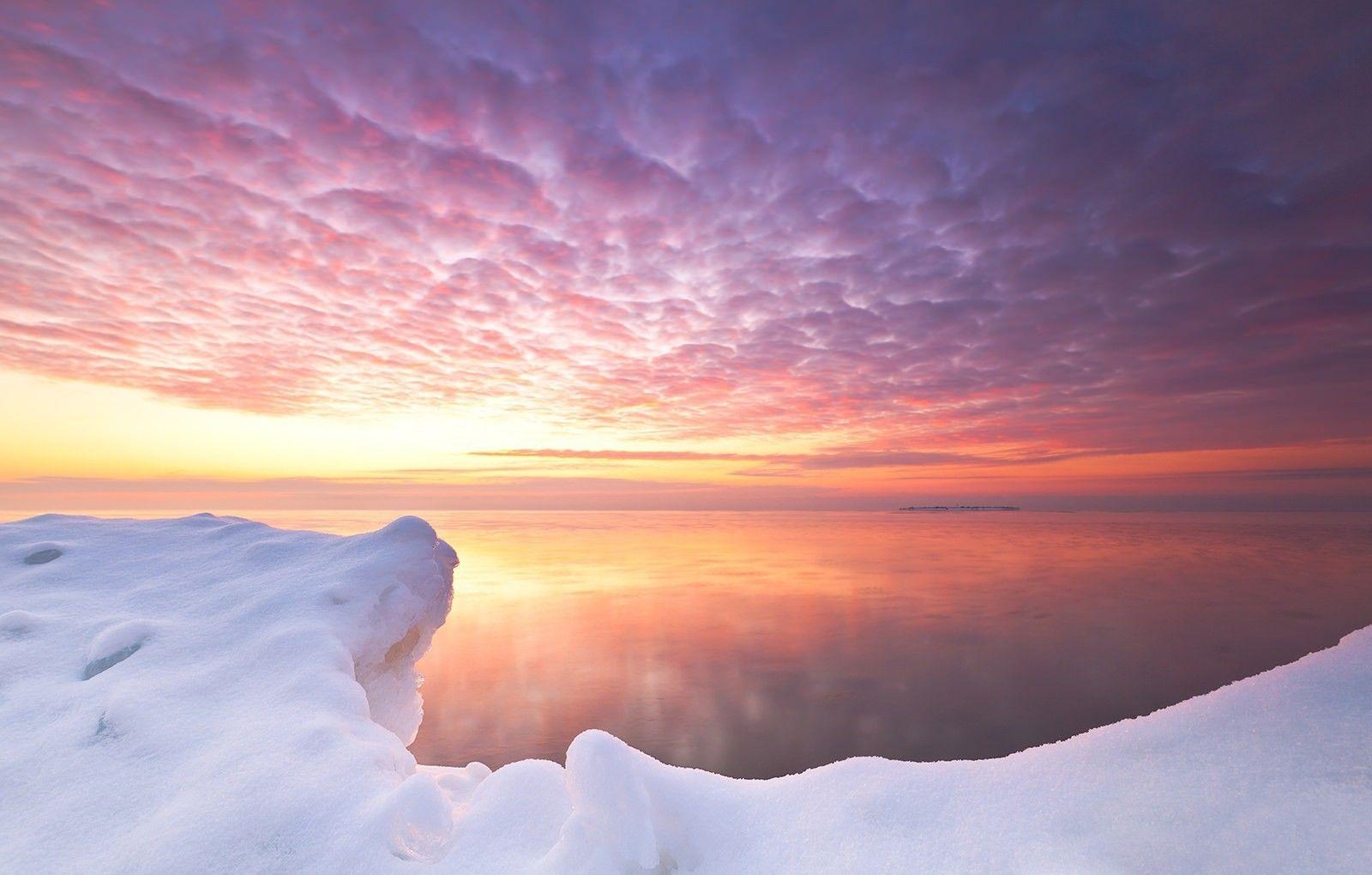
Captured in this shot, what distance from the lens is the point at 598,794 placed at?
11.0 ft

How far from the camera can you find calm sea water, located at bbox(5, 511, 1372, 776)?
Result: 13406 mm

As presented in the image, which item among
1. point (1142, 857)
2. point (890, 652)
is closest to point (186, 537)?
point (1142, 857)

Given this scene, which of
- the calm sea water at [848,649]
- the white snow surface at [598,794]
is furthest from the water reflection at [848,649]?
the white snow surface at [598,794]

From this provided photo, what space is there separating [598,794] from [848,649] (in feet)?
58.3

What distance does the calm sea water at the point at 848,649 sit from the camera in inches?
528

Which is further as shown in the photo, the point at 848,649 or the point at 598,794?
the point at 848,649

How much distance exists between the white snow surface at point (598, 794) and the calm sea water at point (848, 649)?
9.03 m

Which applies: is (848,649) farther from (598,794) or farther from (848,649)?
(598,794)

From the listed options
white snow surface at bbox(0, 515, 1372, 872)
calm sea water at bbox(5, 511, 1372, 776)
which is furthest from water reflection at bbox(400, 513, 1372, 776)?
white snow surface at bbox(0, 515, 1372, 872)

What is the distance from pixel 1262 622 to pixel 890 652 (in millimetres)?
15410

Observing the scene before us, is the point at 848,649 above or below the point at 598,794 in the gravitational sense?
below

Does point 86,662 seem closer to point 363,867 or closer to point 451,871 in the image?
point 363,867

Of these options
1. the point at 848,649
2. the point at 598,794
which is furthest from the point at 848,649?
the point at 598,794

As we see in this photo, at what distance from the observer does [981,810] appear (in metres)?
3.28
